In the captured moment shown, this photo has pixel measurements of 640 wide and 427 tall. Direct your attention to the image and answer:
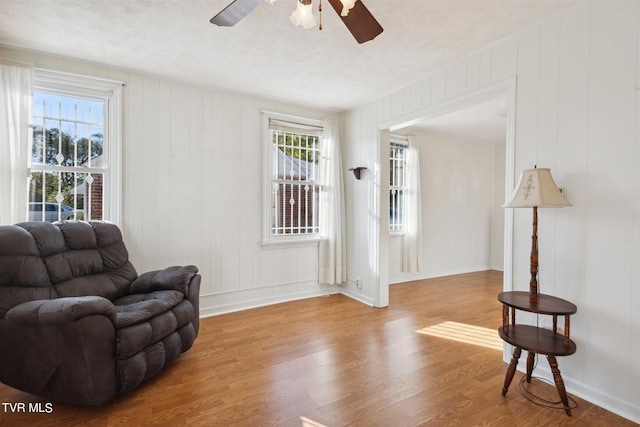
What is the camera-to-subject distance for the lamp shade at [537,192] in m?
1.96

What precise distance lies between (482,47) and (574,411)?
2746 millimetres

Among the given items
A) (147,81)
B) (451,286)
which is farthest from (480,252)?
(147,81)

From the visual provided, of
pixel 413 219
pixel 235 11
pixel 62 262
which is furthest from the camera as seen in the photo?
pixel 413 219

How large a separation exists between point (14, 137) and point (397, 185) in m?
4.81

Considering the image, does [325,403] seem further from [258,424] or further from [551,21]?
[551,21]

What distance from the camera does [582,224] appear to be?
2.10 meters

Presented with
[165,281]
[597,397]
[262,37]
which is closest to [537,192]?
[597,397]

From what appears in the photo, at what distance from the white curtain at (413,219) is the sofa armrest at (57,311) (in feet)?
14.5

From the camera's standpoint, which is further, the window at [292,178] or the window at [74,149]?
the window at [292,178]

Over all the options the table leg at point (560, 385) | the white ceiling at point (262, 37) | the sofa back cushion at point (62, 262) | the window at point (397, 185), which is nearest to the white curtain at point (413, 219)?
the window at point (397, 185)

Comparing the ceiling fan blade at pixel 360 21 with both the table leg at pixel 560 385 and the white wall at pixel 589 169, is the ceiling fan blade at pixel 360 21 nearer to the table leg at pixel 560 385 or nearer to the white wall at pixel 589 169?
the white wall at pixel 589 169

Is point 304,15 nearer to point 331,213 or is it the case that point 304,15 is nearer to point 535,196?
point 535,196

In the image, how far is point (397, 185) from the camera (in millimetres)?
5395

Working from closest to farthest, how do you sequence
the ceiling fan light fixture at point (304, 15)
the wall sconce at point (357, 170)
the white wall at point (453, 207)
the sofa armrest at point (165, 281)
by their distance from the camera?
the ceiling fan light fixture at point (304, 15), the sofa armrest at point (165, 281), the wall sconce at point (357, 170), the white wall at point (453, 207)
